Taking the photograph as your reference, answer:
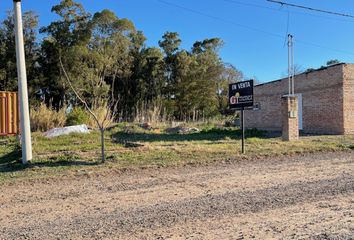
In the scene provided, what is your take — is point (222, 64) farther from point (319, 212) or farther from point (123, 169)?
point (319, 212)

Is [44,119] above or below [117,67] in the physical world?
below

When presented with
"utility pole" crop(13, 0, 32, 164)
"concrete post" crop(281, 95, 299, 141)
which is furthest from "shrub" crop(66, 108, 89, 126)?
"concrete post" crop(281, 95, 299, 141)

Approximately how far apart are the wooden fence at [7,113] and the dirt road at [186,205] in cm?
608

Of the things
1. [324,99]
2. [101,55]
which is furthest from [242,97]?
[101,55]

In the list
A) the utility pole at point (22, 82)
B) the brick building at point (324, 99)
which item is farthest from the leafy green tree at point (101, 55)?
the utility pole at point (22, 82)

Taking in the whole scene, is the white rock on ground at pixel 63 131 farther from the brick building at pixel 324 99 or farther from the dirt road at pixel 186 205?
the brick building at pixel 324 99

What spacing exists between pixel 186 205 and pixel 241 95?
7195mm

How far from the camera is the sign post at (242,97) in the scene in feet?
39.2

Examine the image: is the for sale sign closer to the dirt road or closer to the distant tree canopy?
the dirt road

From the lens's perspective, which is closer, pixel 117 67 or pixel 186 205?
pixel 186 205

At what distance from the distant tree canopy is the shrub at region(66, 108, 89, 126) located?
102cm

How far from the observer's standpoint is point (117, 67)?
3409cm

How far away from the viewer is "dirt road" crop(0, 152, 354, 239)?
15.0ft

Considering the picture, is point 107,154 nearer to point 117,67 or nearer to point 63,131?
point 63,131
